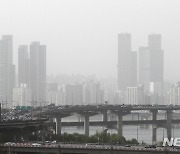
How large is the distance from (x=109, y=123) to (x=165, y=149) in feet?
192

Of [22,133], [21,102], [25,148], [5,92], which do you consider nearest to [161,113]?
[21,102]

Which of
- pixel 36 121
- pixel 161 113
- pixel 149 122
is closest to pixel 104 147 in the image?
pixel 36 121

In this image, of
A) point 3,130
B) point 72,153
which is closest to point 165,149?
point 72,153

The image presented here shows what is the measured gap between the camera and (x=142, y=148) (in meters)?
42.4

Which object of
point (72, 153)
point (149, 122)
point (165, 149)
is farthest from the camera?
point (149, 122)

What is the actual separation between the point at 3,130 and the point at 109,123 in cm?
4109

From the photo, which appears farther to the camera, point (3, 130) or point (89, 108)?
point (89, 108)

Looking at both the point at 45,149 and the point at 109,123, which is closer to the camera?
the point at 45,149

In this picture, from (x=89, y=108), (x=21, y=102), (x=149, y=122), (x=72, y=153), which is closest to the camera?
(x=72, y=153)

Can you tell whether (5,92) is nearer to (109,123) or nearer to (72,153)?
(109,123)

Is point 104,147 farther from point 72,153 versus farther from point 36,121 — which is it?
point 36,121

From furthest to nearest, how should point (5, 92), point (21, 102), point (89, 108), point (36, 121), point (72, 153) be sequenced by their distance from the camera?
1. point (5, 92)
2. point (21, 102)
3. point (89, 108)
4. point (36, 121)
5. point (72, 153)

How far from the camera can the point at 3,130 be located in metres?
59.4

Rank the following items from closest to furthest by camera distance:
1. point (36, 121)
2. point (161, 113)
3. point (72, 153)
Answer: point (72, 153), point (36, 121), point (161, 113)
